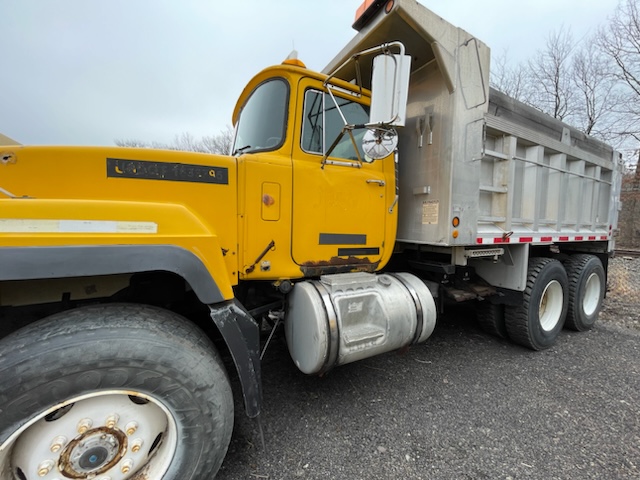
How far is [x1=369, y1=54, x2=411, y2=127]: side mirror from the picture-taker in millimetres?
1749

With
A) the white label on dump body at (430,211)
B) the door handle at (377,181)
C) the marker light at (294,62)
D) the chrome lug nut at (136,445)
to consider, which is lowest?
the chrome lug nut at (136,445)

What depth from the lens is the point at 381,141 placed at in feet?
6.20

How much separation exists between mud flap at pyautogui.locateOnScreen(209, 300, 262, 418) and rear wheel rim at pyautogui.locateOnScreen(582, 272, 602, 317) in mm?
5004

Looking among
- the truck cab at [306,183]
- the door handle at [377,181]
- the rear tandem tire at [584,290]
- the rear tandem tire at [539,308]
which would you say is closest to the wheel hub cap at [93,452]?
the truck cab at [306,183]

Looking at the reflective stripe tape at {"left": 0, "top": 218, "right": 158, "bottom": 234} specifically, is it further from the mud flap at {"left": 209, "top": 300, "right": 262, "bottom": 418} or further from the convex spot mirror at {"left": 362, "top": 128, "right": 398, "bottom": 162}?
the convex spot mirror at {"left": 362, "top": 128, "right": 398, "bottom": 162}

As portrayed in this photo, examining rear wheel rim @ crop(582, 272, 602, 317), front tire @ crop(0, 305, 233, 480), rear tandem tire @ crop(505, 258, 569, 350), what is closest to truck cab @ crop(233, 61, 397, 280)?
front tire @ crop(0, 305, 233, 480)

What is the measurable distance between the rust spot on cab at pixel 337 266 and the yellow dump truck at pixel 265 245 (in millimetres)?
18

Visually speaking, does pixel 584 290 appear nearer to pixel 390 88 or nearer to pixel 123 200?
pixel 390 88

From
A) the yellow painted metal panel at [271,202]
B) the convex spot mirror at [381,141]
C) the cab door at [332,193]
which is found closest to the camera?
the convex spot mirror at [381,141]

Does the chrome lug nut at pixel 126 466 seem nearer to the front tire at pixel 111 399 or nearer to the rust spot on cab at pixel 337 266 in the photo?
the front tire at pixel 111 399

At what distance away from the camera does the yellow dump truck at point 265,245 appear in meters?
1.39

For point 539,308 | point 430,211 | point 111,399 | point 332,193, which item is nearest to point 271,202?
point 332,193

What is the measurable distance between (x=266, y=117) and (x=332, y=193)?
793 mm

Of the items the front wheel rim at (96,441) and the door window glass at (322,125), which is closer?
the front wheel rim at (96,441)
